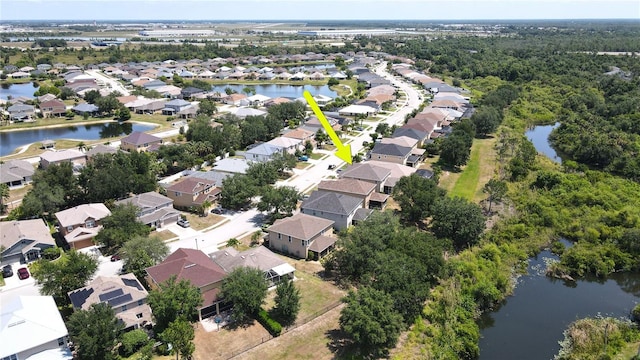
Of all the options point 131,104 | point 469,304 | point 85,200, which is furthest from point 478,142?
point 131,104

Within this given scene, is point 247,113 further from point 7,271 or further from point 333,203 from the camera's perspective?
point 7,271

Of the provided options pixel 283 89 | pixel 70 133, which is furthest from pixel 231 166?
pixel 283 89

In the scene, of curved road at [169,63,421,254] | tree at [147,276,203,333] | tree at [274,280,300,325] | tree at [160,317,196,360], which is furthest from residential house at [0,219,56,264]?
tree at [274,280,300,325]

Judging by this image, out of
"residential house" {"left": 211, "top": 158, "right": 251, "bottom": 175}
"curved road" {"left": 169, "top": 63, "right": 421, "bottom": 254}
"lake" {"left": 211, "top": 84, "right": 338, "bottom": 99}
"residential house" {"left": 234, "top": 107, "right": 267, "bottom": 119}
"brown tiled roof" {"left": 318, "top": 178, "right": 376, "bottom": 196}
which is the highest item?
"brown tiled roof" {"left": 318, "top": 178, "right": 376, "bottom": 196}

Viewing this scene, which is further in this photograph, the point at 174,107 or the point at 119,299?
the point at 174,107

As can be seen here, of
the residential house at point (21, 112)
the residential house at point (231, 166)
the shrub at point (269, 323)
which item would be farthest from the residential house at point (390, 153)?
the residential house at point (21, 112)

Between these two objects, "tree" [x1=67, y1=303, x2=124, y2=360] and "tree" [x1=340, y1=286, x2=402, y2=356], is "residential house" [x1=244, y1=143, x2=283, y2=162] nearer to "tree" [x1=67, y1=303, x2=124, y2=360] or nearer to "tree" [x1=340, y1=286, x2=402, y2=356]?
"tree" [x1=340, y1=286, x2=402, y2=356]

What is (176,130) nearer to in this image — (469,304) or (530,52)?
(469,304)
